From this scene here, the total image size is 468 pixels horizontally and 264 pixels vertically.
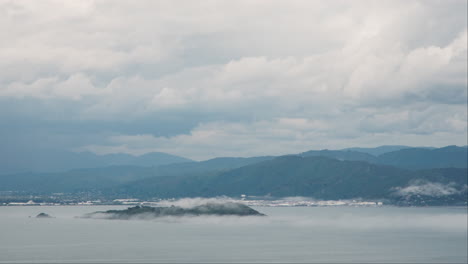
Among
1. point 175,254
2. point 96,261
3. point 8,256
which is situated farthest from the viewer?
point 175,254

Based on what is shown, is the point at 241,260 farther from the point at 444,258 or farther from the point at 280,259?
the point at 444,258

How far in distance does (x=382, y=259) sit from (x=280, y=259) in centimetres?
3002

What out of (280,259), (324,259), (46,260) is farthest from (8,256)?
(324,259)

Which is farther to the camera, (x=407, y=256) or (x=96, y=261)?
(x=407, y=256)

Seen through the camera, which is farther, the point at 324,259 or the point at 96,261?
the point at 324,259

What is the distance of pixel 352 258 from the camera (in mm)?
188250

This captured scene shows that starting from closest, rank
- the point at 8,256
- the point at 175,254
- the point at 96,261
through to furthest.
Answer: the point at 96,261, the point at 8,256, the point at 175,254

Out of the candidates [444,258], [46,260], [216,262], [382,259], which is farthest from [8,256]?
[444,258]

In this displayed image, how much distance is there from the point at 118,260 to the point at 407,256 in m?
87.2

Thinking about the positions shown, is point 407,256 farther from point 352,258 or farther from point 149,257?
point 149,257

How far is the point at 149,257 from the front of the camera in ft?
605

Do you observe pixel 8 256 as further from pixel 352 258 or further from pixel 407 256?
pixel 407 256

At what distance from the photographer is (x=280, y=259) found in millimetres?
184000

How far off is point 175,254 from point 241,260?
24178mm
